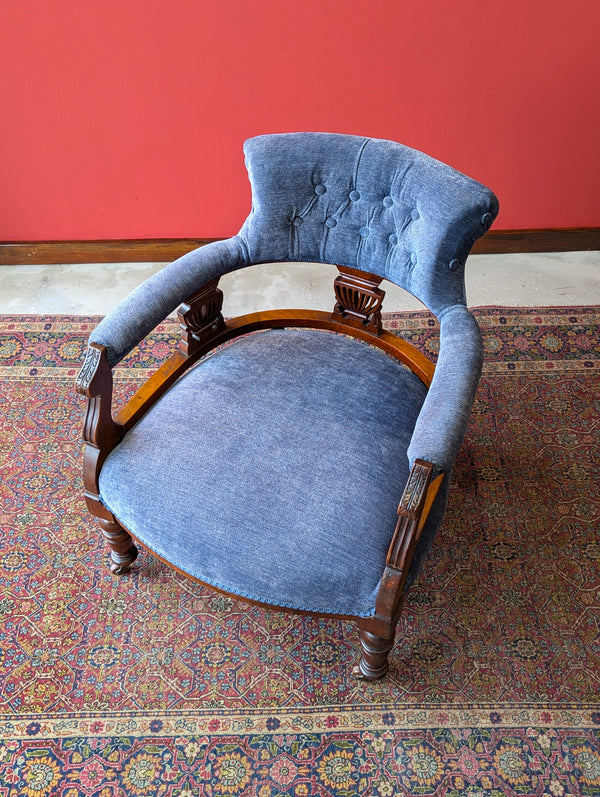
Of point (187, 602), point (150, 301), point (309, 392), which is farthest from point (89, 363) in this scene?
point (187, 602)

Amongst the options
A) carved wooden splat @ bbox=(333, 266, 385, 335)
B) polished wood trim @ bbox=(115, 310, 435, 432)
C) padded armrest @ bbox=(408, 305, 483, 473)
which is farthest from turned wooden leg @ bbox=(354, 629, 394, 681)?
carved wooden splat @ bbox=(333, 266, 385, 335)

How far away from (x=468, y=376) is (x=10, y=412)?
1536 millimetres

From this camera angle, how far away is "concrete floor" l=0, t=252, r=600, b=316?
265 cm

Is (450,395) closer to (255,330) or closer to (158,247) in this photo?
(255,330)

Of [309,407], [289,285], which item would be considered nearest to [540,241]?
[289,285]

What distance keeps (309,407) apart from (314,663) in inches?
24.4

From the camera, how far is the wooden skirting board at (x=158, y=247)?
9.20ft

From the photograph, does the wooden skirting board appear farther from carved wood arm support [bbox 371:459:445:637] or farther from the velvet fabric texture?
carved wood arm support [bbox 371:459:445:637]

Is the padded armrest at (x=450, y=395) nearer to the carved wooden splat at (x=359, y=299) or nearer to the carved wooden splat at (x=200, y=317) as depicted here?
the carved wooden splat at (x=359, y=299)

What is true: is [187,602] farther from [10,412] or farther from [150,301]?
[10,412]

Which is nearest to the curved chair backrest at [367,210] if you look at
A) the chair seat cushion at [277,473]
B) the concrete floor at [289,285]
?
the chair seat cushion at [277,473]

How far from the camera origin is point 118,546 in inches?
69.1

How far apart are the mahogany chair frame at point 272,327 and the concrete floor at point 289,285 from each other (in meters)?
0.86

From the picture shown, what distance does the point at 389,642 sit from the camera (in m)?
1.51
